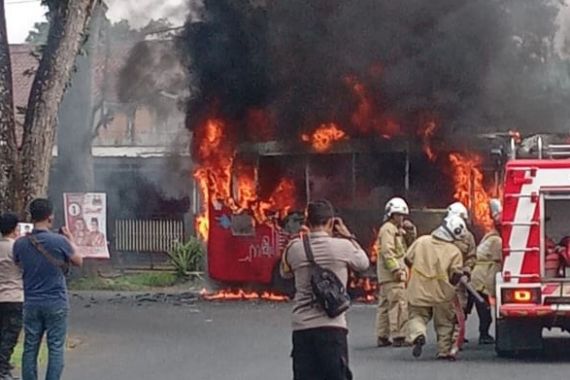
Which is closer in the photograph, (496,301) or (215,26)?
(496,301)

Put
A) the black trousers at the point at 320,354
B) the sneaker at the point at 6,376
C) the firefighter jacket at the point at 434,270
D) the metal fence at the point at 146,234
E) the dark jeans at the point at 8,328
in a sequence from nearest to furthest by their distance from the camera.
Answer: the black trousers at the point at 320,354 < the dark jeans at the point at 8,328 < the sneaker at the point at 6,376 < the firefighter jacket at the point at 434,270 < the metal fence at the point at 146,234

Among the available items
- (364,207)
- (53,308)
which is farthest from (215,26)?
(53,308)

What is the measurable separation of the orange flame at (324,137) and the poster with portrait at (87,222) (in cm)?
536

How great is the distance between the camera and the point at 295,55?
25.1 meters

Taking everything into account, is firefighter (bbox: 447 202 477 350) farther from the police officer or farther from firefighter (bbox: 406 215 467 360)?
the police officer

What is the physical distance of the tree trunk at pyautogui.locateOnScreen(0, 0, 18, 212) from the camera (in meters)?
17.0

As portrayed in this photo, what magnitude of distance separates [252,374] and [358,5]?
12369mm

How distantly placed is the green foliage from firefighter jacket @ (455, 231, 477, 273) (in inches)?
599

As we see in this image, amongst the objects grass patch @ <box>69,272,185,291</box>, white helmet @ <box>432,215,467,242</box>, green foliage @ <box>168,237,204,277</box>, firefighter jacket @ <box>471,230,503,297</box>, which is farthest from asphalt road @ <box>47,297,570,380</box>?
green foliage @ <box>168,237,204,277</box>

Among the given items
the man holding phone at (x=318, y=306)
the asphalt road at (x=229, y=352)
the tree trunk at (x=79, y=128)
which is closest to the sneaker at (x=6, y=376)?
the asphalt road at (x=229, y=352)

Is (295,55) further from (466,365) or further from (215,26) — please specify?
(466,365)

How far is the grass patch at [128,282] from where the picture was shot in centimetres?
2966

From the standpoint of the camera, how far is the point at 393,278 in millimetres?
15969

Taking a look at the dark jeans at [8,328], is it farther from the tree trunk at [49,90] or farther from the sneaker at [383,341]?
the sneaker at [383,341]
